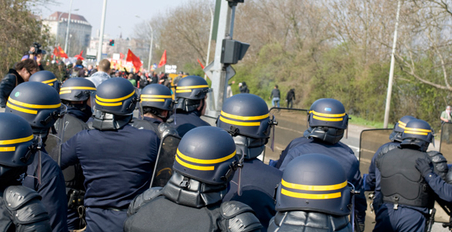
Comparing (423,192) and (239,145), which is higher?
(239,145)

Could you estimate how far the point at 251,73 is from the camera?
43.2m

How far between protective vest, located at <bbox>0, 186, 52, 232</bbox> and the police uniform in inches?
143

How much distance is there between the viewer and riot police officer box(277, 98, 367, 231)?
4.12 meters

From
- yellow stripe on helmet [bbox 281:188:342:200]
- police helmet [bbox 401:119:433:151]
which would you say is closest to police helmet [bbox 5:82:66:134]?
yellow stripe on helmet [bbox 281:188:342:200]

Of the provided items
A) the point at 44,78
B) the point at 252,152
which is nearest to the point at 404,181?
the point at 252,152

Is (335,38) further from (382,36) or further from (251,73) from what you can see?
(251,73)

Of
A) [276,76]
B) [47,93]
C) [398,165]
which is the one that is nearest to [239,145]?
[47,93]

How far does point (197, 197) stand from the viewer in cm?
A: 237

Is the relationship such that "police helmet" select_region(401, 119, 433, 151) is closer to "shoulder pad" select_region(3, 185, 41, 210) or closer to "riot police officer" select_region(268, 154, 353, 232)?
"riot police officer" select_region(268, 154, 353, 232)

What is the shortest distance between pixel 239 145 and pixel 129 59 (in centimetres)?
1628

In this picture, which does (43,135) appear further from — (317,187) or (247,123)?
(317,187)

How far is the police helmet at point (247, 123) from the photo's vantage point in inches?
135

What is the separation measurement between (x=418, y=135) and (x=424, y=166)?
0.50 m

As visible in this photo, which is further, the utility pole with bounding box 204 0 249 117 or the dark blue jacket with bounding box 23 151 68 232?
the utility pole with bounding box 204 0 249 117
